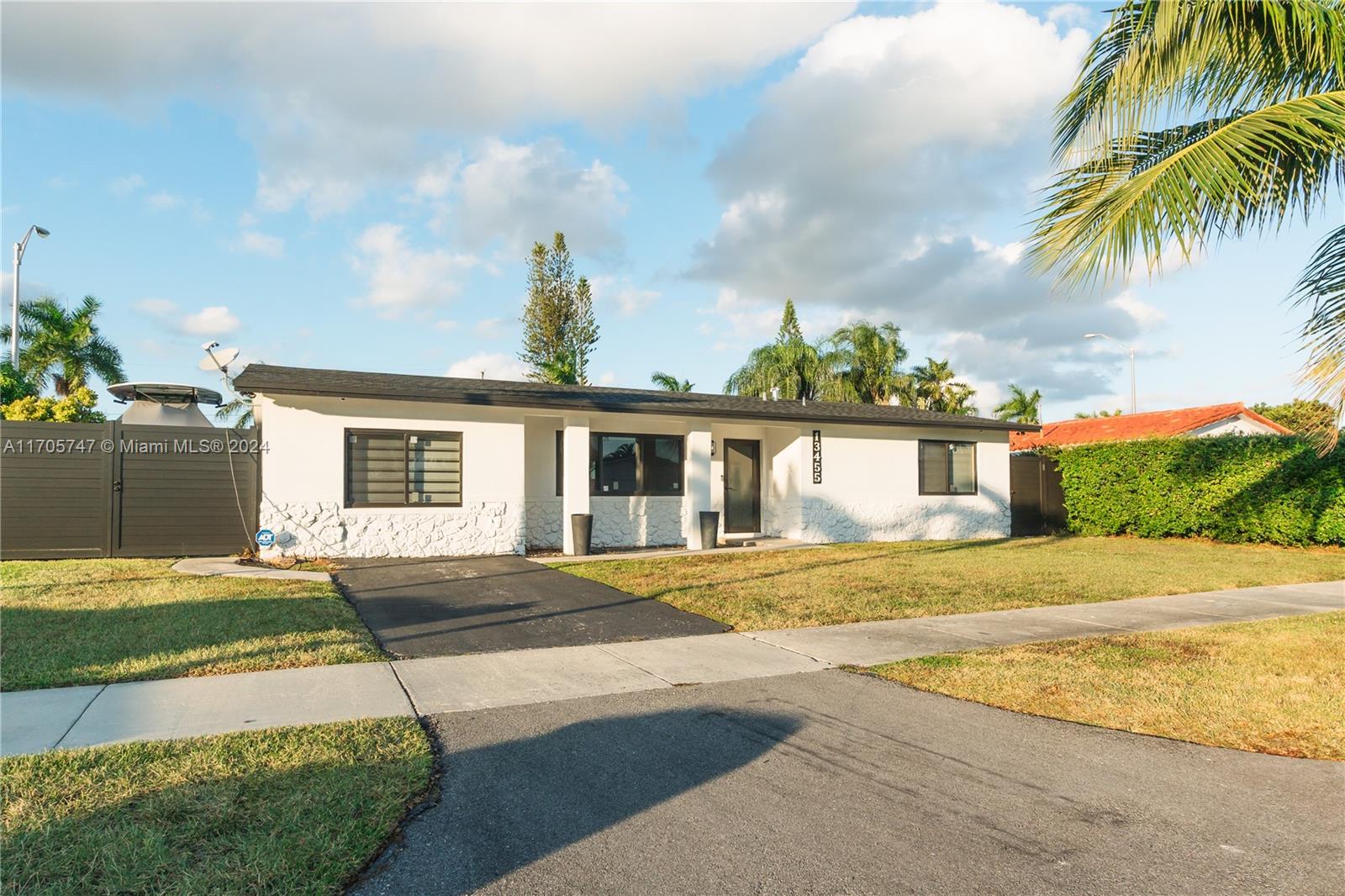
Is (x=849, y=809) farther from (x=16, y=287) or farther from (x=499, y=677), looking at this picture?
(x=16, y=287)

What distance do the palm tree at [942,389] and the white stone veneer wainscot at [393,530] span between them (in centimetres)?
2570

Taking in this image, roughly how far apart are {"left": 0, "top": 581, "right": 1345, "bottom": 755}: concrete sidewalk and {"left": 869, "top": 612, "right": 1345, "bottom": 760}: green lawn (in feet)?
1.71

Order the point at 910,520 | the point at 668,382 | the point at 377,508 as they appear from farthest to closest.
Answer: the point at 668,382, the point at 910,520, the point at 377,508

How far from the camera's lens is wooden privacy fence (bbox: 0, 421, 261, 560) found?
1210 centimetres

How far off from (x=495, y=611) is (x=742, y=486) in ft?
32.6

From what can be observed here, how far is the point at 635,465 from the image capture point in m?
16.1

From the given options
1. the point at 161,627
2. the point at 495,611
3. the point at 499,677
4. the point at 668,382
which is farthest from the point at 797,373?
the point at 499,677

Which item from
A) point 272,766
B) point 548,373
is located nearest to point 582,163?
point 548,373

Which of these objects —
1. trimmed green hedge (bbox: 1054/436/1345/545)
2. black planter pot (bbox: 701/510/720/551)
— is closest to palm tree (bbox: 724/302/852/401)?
trimmed green hedge (bbox: 1054/436/1345/545)

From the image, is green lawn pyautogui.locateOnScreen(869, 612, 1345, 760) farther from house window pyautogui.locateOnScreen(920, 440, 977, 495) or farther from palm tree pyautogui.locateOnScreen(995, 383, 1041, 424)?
palm tree pyautogui.locateOnScreen(995, 383, 1041, 424)

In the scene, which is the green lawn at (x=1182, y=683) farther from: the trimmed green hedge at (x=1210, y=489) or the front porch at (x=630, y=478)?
the trimmed green hedge at (x=1210, y=489)

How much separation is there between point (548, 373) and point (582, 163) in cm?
982

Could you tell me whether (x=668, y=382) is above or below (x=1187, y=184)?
above

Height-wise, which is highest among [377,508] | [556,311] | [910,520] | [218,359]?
[556,311]
